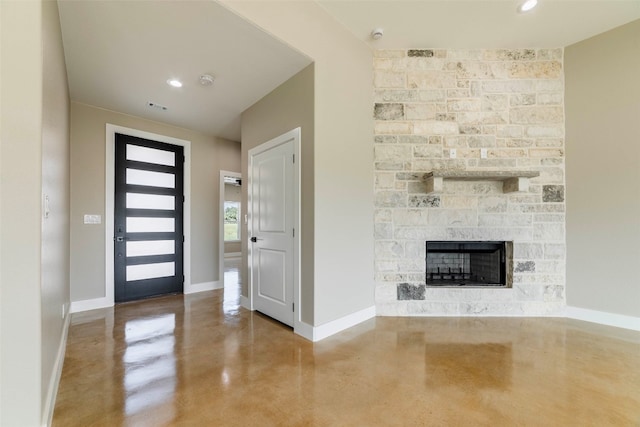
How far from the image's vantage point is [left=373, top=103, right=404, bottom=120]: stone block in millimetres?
3346

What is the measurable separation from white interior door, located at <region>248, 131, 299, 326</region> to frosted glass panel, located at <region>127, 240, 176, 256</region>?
172 centimetres

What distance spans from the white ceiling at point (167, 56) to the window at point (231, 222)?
6.23m

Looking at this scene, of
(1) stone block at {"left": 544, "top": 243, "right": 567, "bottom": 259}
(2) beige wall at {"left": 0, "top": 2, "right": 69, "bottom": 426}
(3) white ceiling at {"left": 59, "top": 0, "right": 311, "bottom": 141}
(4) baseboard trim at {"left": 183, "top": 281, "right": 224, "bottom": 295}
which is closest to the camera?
(2) beige wall at {"left": 0, "top": 2, "right": 69, "bottom": 426}

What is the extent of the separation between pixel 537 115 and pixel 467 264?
202 centimetres

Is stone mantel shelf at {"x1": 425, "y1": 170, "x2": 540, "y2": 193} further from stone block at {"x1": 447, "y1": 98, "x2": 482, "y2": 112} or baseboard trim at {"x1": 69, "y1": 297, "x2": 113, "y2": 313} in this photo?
baseboard trim at {"x1": 69, "y1": 297, "x2": 113, "y2": 313}

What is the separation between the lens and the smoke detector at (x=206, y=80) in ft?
9.63

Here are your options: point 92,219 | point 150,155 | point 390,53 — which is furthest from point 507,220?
point 92,219

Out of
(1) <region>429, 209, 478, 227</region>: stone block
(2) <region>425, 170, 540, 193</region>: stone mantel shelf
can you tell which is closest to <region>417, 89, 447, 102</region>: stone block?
(2) <region>425, 170, 540, 193</region>: stone mantel shelf

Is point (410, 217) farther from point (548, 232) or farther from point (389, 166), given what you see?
point (548, 232)

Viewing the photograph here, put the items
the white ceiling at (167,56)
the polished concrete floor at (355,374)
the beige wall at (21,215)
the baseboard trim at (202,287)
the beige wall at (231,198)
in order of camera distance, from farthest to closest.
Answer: the beige wall at (231,198)
the baseboard trim at (202,287)
the white ceiling at (167,56)
the polished concrete floor at (355,374)
the beige wall at (21,215)

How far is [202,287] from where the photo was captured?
463 cm

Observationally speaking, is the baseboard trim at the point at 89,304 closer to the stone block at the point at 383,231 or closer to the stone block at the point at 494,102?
the stone block at the point at 383,231

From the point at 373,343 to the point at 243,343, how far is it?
4.01 feet

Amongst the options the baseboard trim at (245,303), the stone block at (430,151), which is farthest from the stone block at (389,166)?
the baseboard trim at (245,303)
